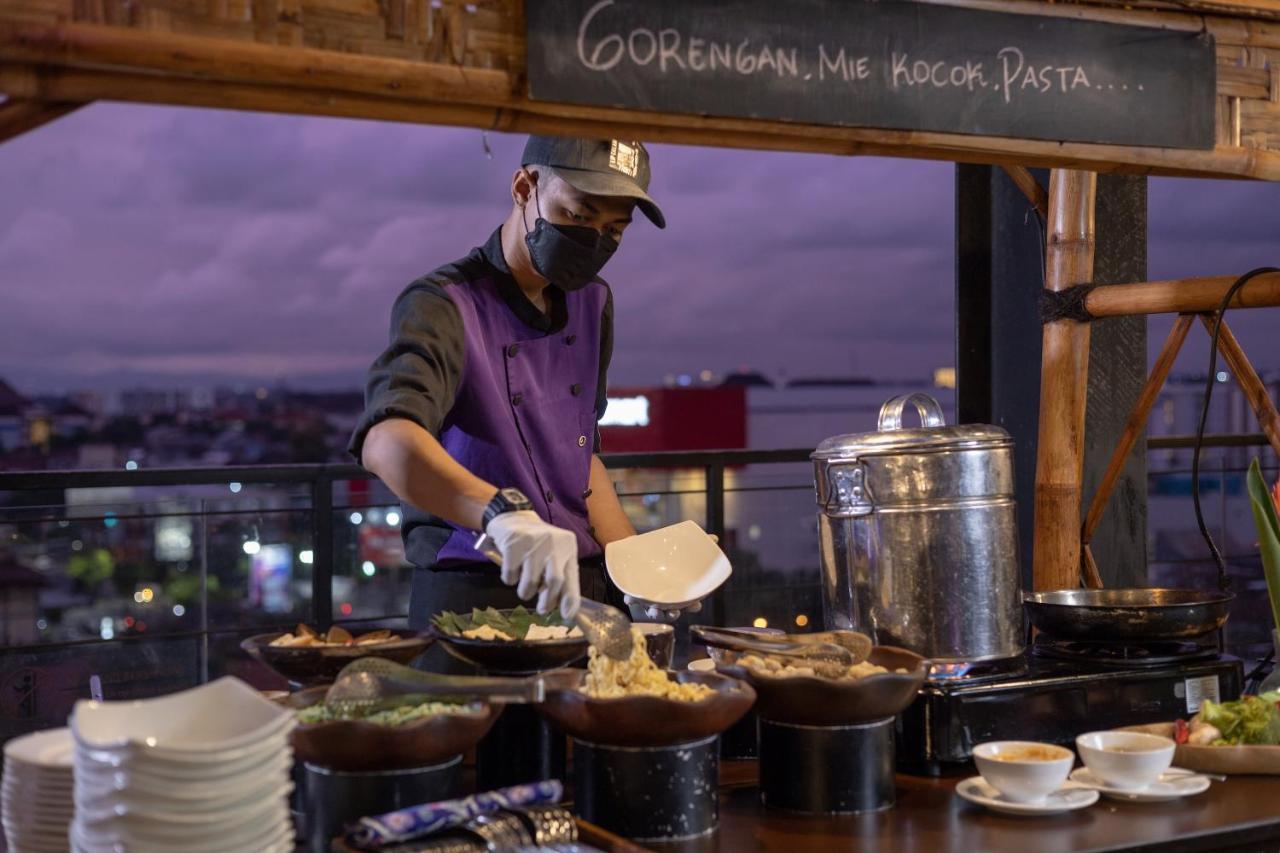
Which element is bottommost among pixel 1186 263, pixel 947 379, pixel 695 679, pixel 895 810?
pixel 895 810

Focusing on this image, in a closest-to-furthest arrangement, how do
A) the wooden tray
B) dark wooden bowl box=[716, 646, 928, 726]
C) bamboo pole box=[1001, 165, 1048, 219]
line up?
dark wooden bowl box=[716, 646, 928, 726] < the wooden tray < bamboo pole box=[1001, 165, 1048, 219]

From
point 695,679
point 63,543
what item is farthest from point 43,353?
point 695,679

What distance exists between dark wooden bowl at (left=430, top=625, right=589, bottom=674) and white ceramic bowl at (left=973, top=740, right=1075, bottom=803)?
2.10 ft

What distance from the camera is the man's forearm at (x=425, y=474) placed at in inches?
86.8

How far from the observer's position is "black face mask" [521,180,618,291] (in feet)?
8.73

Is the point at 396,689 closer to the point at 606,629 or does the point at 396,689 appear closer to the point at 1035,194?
the point at 606,629

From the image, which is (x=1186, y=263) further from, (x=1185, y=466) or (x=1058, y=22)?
(x=1058, y=22)

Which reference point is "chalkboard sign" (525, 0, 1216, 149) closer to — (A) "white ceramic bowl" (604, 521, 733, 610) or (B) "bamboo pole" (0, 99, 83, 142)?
(B) "bamboo pole" (0, 99, 83, 142)

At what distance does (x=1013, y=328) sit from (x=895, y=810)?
104 inches

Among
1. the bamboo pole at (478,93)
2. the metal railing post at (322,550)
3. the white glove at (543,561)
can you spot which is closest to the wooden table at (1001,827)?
the white glove at (543,561)

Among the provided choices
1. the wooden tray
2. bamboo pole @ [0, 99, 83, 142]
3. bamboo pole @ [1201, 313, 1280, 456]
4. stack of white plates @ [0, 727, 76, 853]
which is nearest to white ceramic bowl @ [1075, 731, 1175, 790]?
the wooden tray

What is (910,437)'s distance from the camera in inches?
89.2

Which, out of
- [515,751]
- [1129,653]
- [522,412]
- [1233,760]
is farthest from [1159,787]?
[522,412]

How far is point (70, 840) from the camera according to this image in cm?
154
